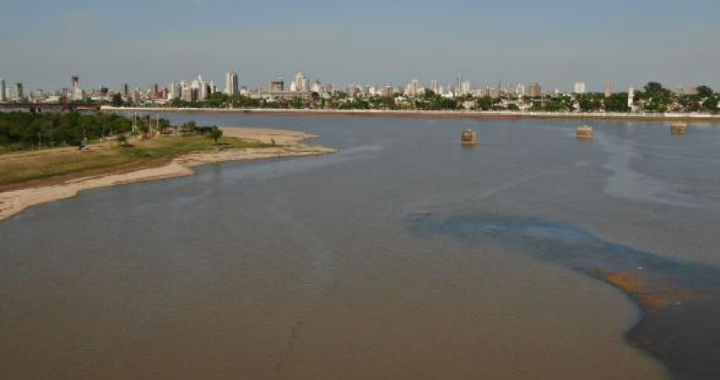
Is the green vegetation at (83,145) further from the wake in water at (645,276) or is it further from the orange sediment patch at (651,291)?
the orange sediment patch at (651,291)

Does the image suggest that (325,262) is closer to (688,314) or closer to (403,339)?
(403,339)

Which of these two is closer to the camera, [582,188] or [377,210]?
[377,210]

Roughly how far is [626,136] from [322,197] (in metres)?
28.1

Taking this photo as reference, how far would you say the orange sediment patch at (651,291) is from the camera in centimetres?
810

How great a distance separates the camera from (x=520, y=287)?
28.9 ft

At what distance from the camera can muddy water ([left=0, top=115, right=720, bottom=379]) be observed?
21.6ft

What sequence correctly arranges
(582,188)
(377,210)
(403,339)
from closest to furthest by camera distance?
(403,339), (377,210), (582,188)

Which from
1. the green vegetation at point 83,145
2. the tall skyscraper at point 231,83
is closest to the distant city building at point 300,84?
the tall skyscraper at point 231,83

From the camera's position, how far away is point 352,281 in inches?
357

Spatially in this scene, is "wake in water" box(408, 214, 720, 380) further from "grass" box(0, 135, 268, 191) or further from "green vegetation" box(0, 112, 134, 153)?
"green vegetation" box(0, 112, 134, 153)

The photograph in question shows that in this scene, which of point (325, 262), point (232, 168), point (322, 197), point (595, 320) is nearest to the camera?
point (595, 320)

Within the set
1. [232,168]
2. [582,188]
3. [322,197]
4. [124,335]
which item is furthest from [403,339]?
[232,168]

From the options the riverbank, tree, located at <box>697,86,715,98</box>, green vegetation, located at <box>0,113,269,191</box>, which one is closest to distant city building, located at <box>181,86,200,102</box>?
the riverbank

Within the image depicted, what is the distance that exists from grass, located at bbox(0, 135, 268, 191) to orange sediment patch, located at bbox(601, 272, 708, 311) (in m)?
13.0
